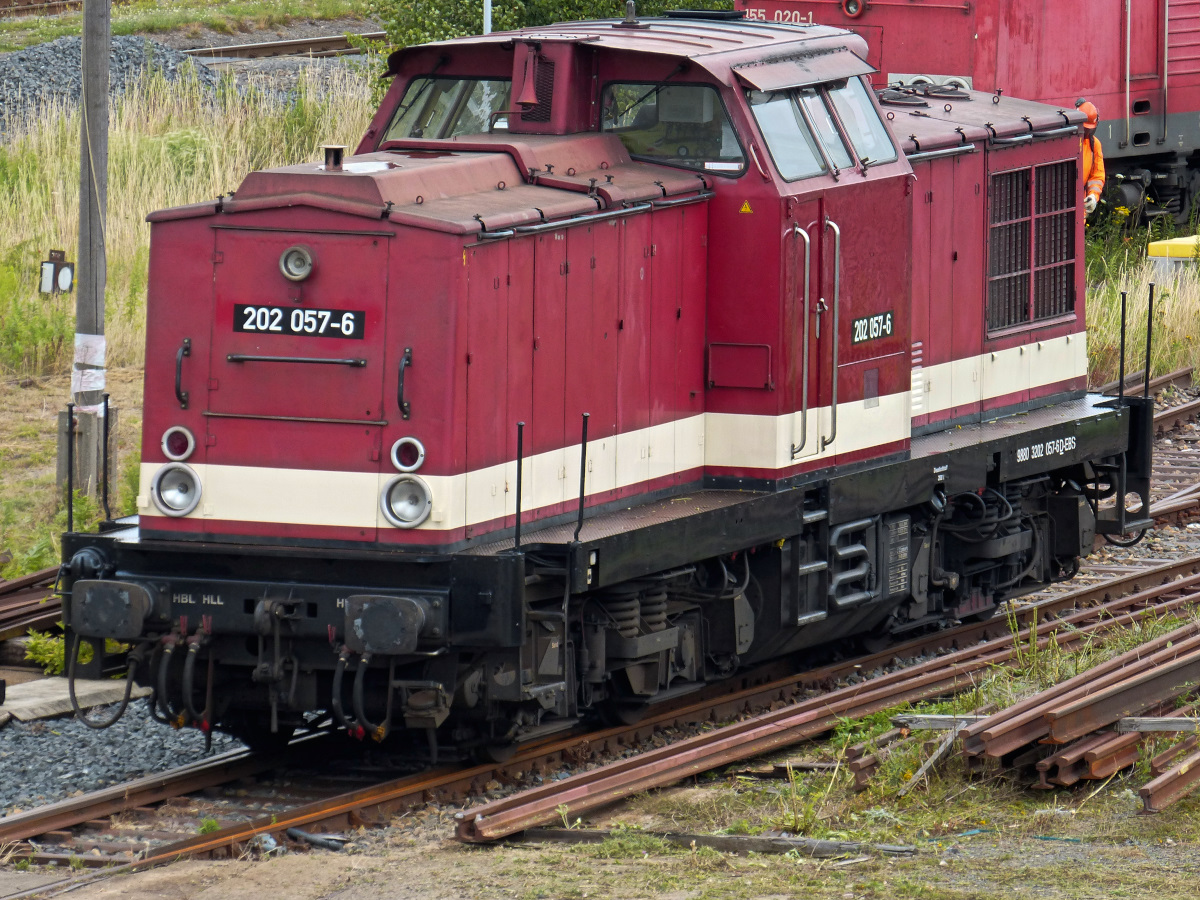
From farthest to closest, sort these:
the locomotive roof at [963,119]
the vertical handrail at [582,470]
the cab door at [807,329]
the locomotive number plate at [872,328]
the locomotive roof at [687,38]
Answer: the locomotive roof at [963,119], the locomotive number plate at [872,328], the cab door at [807,329], the locomotive roof at [687,38], the vertical handrail at [582,470]

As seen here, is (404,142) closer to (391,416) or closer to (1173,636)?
(391,416)

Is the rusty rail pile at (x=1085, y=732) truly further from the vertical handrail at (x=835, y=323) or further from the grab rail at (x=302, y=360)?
the grab rail at (x=302, y=360)

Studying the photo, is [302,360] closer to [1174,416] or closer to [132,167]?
[1174,416]

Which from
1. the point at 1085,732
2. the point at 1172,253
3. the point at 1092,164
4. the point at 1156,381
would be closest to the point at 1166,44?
the point at 1172,253

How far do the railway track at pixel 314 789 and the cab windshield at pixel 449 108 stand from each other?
114 inches

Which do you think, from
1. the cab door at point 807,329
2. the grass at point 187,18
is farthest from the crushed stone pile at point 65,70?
the cab door at point 807,329

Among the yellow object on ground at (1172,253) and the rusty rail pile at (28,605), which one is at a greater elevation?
the yellow object on ground at (1172,253)

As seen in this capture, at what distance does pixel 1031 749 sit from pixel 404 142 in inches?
152

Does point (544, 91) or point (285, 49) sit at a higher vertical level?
point (285, 49)

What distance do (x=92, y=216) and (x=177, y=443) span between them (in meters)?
4.13

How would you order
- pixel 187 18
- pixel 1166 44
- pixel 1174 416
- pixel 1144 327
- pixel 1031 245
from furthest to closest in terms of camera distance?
pixel 187 18 → pixel 1166 44 → pixel 1144 327 → pixel 1174 416 → pixel 1031 245

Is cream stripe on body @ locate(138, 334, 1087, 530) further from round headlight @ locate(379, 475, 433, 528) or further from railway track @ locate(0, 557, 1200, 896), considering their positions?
railway track @ locate(0, 557, 1200, 896)

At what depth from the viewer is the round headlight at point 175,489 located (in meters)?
7.69

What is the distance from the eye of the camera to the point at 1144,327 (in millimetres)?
17359
